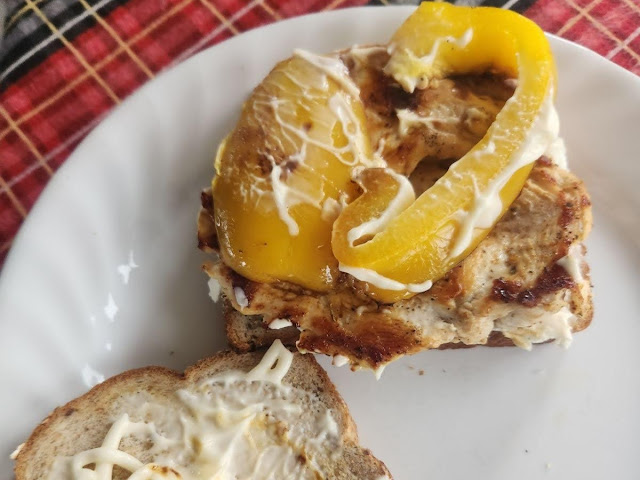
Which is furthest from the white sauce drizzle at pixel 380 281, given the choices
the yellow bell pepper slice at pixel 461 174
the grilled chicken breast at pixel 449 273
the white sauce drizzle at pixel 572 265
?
the white sauce drizzle at pixel 572 265

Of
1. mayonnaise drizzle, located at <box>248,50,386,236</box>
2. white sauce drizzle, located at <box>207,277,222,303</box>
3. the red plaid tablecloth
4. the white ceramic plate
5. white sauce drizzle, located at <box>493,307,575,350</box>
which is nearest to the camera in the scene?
mayonnaise drizzle, located at <box>248,50,386,236</box>

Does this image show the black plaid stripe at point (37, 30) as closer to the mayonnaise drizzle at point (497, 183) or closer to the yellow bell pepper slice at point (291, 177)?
the yellow bell pepper slice at point (291, 177)

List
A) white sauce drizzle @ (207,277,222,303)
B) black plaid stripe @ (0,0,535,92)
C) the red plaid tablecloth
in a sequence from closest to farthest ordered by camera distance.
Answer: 1. white sauce drizzle @ (207,277,222,303)
2. the red plaid tablecloth
3. black plaid stripe @ (0,0,535,92)

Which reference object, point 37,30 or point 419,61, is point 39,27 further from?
point 419,61

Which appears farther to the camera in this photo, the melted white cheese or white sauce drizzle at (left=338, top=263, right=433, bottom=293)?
the melted white cheese

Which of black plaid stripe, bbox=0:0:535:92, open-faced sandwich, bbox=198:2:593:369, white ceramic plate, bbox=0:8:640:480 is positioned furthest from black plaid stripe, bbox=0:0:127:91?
open-faced sandwich, bbox=198:2:593:369

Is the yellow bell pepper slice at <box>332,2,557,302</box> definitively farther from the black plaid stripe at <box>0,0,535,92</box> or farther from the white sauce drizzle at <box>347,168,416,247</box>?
the black plaid stripe at <box>0,0,535,92</box>
